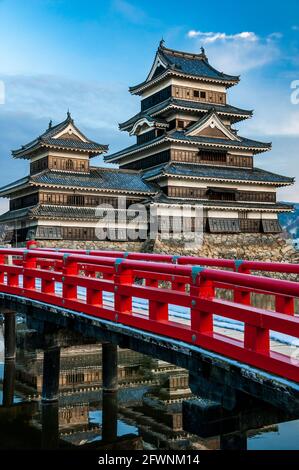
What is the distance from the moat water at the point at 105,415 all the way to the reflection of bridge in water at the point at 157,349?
0.04 meters

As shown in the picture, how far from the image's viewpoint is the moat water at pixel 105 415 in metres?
10.9

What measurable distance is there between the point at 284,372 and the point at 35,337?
767 centimetres

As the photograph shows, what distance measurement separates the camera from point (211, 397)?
6168 mm

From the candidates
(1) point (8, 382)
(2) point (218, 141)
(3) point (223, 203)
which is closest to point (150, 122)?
(2) point (218, 141)

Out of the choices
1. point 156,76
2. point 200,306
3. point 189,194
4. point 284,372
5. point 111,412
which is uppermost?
point 156,76

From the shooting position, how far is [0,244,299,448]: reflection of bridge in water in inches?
218

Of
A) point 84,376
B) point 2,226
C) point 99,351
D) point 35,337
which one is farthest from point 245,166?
point 35,337

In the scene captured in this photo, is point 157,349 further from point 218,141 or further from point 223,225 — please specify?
point 218,141

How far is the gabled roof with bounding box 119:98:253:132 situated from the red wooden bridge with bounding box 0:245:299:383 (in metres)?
38.1

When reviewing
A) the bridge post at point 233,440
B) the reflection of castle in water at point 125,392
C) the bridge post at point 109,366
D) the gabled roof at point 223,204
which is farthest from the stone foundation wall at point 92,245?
the bridge post at point 233,440

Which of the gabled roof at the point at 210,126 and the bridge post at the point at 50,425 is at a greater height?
the gabled roof at the point at 210,126

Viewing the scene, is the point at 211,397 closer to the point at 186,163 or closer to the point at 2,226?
the point at 186,163

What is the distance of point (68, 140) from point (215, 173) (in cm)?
1413

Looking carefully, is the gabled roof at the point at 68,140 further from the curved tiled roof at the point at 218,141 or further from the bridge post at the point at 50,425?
the bridge post at the point at 50,425
